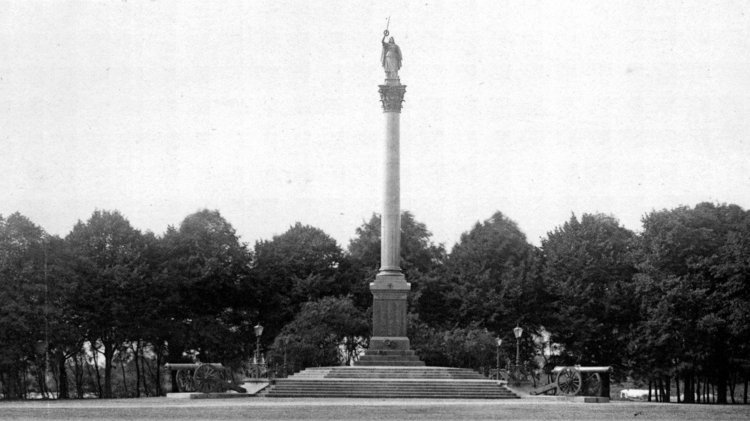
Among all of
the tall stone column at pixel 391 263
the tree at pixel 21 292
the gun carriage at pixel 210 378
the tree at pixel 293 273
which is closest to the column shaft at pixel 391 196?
the tall stone column at pixel 391 263

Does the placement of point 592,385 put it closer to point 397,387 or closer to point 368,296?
point 397,387

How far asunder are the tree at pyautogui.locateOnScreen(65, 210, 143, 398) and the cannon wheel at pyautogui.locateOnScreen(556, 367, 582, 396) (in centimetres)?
3052

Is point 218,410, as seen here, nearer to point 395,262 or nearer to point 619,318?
point 395,262

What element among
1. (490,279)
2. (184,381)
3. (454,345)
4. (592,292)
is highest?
(490,279)

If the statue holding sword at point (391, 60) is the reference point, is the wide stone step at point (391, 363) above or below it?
below

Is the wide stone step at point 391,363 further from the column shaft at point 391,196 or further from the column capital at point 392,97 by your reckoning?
the column capital at point 392,97

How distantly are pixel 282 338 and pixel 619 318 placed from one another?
21.4 metres

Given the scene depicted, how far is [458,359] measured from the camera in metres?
67.8

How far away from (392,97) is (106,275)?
22.7 meters

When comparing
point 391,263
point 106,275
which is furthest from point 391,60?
point 106,275

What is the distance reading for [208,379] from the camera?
43.0 meters

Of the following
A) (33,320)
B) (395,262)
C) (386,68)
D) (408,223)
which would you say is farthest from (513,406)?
(408,223)

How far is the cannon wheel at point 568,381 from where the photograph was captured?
42781 millimetres

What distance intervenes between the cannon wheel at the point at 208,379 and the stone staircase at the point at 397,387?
97.6 inches
